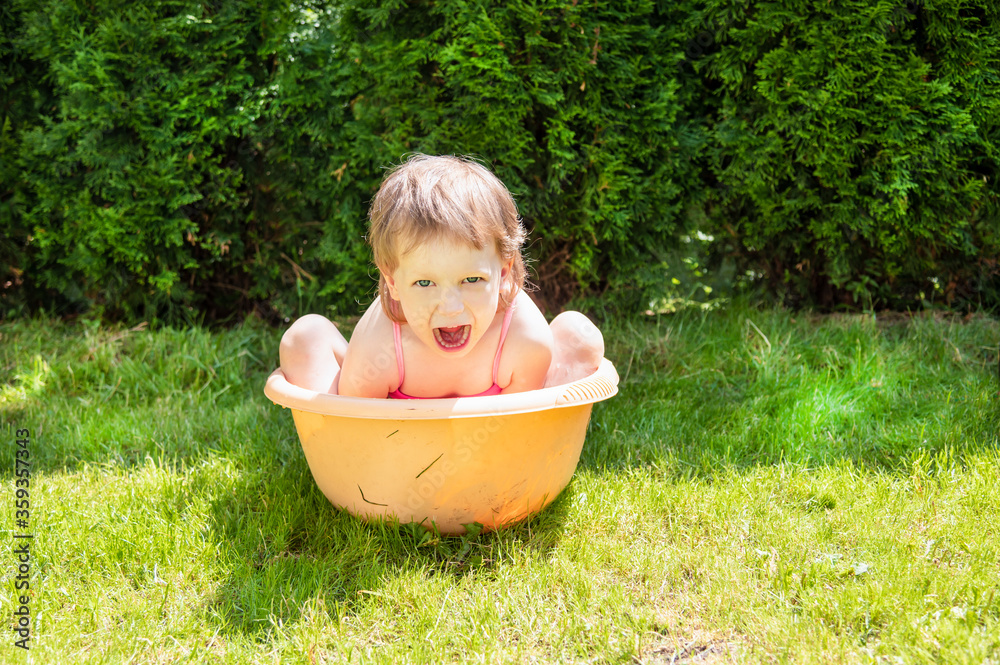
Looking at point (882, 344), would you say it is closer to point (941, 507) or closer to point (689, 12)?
point (941, 507)

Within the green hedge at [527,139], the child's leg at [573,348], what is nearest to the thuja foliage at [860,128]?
the green hedge at [527,139]

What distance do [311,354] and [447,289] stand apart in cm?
57

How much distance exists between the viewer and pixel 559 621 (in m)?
1.55

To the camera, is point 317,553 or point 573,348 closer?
point 317,553

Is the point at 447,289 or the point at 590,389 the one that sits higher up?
the point at 447,289

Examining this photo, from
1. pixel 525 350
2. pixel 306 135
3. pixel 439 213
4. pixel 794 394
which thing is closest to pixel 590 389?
pixel 525 350

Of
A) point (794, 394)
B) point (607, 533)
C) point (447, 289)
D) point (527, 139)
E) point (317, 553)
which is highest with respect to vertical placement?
point (527, 139)

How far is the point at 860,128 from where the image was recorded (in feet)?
9.74

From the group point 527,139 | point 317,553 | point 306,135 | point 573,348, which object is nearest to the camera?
point 317,553

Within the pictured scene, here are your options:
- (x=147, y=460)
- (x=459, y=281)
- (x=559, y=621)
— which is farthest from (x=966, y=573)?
(x=147, y=460)

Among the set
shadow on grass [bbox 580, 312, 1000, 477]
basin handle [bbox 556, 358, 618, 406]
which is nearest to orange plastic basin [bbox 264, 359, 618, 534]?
basin handle [bbox 556, 358, 618, 406]

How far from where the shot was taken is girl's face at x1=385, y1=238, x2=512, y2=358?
1.69m

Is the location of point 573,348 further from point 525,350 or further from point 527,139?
point 527,139

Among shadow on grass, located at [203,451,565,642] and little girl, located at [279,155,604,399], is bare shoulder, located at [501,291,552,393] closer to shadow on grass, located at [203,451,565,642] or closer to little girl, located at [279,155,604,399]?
little girl, located at [279,155,604,399]
